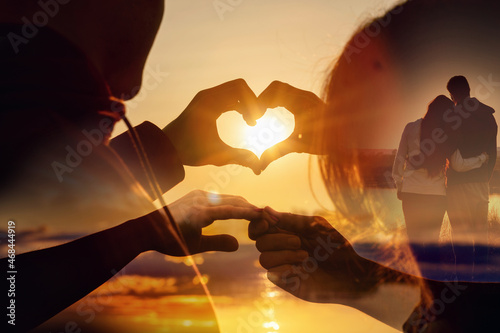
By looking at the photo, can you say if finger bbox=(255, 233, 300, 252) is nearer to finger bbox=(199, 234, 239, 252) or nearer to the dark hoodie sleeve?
finger bbox=(199, 234, 239, 252)

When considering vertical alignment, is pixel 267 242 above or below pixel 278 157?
below

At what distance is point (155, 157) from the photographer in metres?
3.42

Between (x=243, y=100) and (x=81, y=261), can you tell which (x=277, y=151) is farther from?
(x=81, y=261)

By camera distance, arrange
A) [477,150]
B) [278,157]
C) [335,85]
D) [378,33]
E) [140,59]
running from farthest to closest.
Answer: [378,33] → [477,150] → [335,85] → [140,59] → [278,157]

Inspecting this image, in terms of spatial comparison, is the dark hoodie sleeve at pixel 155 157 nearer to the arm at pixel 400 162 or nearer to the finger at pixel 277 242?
the finger at pixel 277 242

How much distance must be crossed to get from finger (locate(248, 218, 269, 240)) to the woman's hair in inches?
87.6

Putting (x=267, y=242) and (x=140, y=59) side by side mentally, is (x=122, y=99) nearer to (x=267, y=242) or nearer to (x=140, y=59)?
(x=140, y=59)

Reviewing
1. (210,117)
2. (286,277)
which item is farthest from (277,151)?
(286,277)

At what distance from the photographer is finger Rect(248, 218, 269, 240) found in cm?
302

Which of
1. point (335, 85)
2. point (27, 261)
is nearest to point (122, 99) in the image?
point (27, 261)

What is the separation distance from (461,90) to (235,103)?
2.43m

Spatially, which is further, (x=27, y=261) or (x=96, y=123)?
(x=96, y=123)

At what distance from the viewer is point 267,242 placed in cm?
308

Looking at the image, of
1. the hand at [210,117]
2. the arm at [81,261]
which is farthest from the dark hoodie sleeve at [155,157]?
the arm at [81,261]
